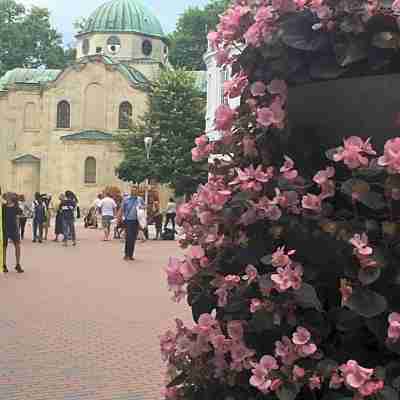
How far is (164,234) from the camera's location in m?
30.7


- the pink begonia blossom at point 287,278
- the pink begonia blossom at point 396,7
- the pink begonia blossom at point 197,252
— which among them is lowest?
the pink begonia blossom at point 287,278

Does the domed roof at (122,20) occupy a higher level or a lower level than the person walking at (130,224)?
higher

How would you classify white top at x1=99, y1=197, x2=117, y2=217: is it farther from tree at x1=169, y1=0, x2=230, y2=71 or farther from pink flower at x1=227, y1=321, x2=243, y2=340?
tree at x1=169, y1=0, x2=230, y2=71

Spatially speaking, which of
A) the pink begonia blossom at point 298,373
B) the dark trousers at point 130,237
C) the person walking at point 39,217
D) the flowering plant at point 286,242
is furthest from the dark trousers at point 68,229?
the pink begonia blossom at point 298,373

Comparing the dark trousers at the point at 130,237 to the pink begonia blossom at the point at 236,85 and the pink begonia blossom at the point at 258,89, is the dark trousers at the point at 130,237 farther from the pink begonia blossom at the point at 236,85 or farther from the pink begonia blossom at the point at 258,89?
the pink begonia blossom at the point at 258,89

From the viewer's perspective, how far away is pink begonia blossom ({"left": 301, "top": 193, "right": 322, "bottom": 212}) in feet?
8.95

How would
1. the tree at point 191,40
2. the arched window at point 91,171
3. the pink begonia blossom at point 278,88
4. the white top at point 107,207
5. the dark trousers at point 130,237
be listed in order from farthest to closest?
the tree at point 191,40, the arched window at point 91,171, the white top at point 107,207, the dark trousers at point 130,237, the pink begonia blossom at point 278,88

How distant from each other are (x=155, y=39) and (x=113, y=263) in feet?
182

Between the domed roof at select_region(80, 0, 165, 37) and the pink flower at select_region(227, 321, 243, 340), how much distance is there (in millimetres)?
70770

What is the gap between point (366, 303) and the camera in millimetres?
2576

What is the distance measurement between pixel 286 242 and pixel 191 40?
7829cm

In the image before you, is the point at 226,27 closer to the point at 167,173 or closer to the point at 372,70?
the point at 372,70

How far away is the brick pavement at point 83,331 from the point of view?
6.94 meters

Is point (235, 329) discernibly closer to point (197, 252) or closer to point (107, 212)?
point (197, 252)
